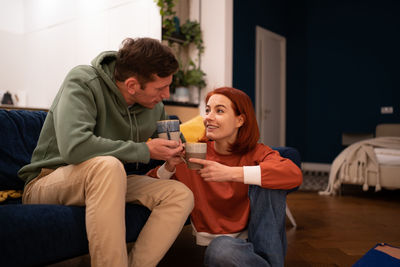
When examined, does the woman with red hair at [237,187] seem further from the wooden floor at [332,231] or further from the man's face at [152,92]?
the wooden floor at [332,231]

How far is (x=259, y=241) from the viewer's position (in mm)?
1341

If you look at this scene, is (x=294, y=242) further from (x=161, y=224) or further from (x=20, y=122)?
(x=20, y=122)

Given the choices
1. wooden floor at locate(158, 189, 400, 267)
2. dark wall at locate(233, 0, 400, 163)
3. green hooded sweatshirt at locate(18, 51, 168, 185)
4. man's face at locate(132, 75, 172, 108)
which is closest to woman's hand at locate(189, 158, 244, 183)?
green hooded sweatshirt at locate(18, 51, 168, 185)

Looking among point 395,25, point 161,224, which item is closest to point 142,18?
point 161,224

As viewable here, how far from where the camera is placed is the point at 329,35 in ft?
20.6

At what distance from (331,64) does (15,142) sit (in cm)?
585

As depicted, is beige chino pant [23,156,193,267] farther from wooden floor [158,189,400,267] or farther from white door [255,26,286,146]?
white door [255,26,286,146]

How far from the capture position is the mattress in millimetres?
3739

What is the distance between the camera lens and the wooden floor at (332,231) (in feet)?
6.09

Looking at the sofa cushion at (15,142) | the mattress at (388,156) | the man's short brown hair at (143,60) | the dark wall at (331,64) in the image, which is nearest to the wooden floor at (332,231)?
the mattress at (388,156)

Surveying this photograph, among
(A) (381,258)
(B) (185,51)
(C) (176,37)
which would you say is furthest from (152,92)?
(B) (185,51)

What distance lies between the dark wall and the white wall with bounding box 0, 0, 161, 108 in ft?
6.70

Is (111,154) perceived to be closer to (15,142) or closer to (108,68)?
(108,68)

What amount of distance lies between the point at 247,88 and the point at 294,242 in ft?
10.7
